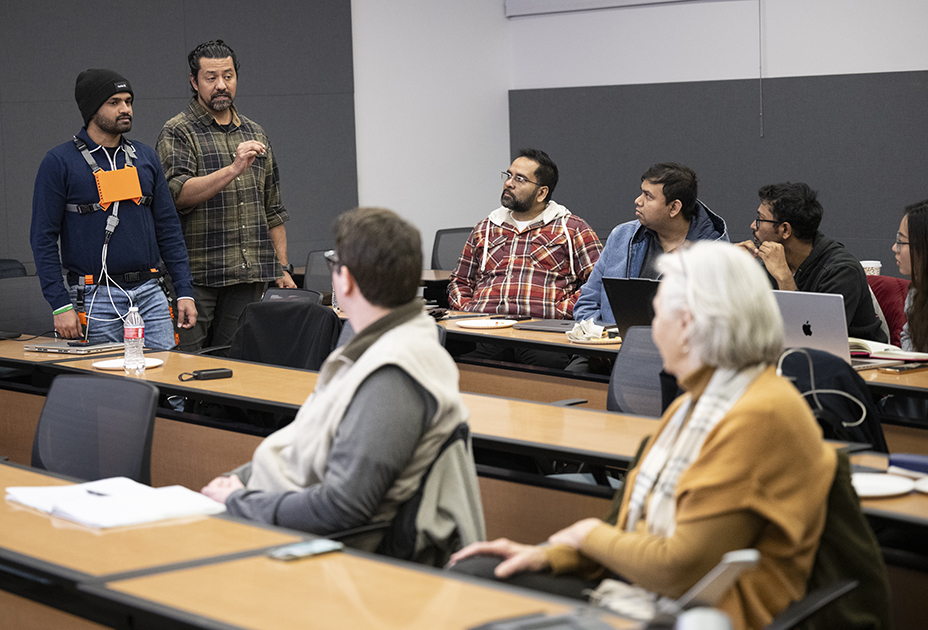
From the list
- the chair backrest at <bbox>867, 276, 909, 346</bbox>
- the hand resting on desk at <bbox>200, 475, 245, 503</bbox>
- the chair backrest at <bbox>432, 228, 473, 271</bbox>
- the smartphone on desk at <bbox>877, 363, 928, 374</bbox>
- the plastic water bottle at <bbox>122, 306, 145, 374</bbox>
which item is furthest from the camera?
the chair backrest at <bbox>432, 228, 473, 271</bbox>

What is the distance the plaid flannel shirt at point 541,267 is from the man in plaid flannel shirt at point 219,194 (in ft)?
3.78

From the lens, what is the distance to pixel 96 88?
4125mm

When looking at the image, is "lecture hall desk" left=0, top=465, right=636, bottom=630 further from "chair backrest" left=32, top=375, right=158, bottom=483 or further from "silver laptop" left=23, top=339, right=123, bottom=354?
"silver laptop" left=23, top=339, right=123, bottom=354

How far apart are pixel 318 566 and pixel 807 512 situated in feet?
2.68

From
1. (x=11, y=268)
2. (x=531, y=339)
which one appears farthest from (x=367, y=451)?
(x=11, y=268)

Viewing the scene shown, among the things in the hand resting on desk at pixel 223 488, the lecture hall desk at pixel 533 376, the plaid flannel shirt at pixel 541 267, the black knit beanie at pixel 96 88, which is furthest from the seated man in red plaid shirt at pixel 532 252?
the hand resting on desk at pixel 223 488

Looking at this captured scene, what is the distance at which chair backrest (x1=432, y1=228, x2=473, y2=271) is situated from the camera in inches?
286

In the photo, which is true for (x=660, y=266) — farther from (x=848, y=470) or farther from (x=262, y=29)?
(x=262, y=29)

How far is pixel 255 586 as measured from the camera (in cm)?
160

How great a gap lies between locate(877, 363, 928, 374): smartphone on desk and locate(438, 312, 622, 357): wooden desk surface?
3.03ft

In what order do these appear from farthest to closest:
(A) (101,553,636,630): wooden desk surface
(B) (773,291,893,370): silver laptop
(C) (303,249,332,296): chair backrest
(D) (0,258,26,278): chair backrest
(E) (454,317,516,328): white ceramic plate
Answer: (C) (303,249,332,296): chair backrest → (D) (0,258,26,278): chair backrest → (E) (454,317,516,328): white ceramic plate → (B) (773,291,893,370): silver laptop → (A) (101,553,636,630): wooden desk surface

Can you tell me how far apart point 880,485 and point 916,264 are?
1.70 metres

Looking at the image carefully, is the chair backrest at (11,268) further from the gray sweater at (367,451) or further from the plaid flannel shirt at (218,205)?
the gray sweater at (367,451)

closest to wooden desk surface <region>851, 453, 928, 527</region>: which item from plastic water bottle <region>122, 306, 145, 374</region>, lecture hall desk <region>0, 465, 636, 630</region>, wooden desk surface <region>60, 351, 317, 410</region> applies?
lecture hall desk <region>0, 465, 636, 630</region>
